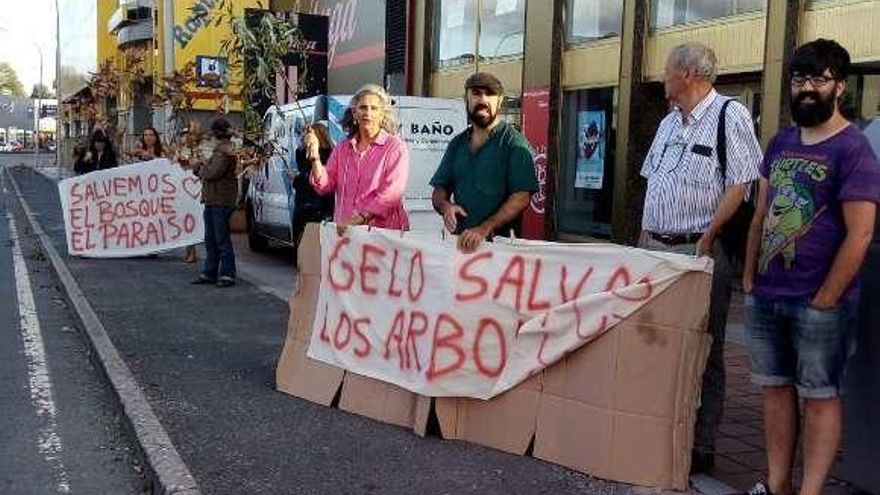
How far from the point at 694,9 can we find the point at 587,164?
2.42m

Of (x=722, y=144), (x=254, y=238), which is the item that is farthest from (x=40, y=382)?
(x=254, y=238)

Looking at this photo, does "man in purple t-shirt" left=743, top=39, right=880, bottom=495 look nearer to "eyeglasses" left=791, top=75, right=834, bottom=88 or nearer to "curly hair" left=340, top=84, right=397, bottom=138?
"eyeglasses" left=791, top=75, right=834, bottom=88

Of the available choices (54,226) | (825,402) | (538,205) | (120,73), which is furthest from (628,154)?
(120,73)

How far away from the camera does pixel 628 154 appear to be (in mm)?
10938

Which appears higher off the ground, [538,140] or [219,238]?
[538,140]

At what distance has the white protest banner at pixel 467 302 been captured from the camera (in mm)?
4270

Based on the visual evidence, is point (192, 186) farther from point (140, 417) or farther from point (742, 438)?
point (742, 438)

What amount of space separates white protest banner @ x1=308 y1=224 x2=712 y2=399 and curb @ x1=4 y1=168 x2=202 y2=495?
3.38 feet

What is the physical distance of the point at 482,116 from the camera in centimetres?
495

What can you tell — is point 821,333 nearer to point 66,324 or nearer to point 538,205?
point 66,324

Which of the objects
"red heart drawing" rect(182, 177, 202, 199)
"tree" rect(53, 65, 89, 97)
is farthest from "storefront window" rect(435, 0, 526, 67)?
"tree" rect(53, 65, 89, 97)

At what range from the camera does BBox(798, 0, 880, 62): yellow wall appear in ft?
26.2

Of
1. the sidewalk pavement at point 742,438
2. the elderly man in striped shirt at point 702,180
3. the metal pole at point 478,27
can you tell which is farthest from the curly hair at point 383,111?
the metal pole at point 478,27

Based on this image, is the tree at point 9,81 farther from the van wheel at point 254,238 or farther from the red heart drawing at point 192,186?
the red heart drawing at point 192,186
